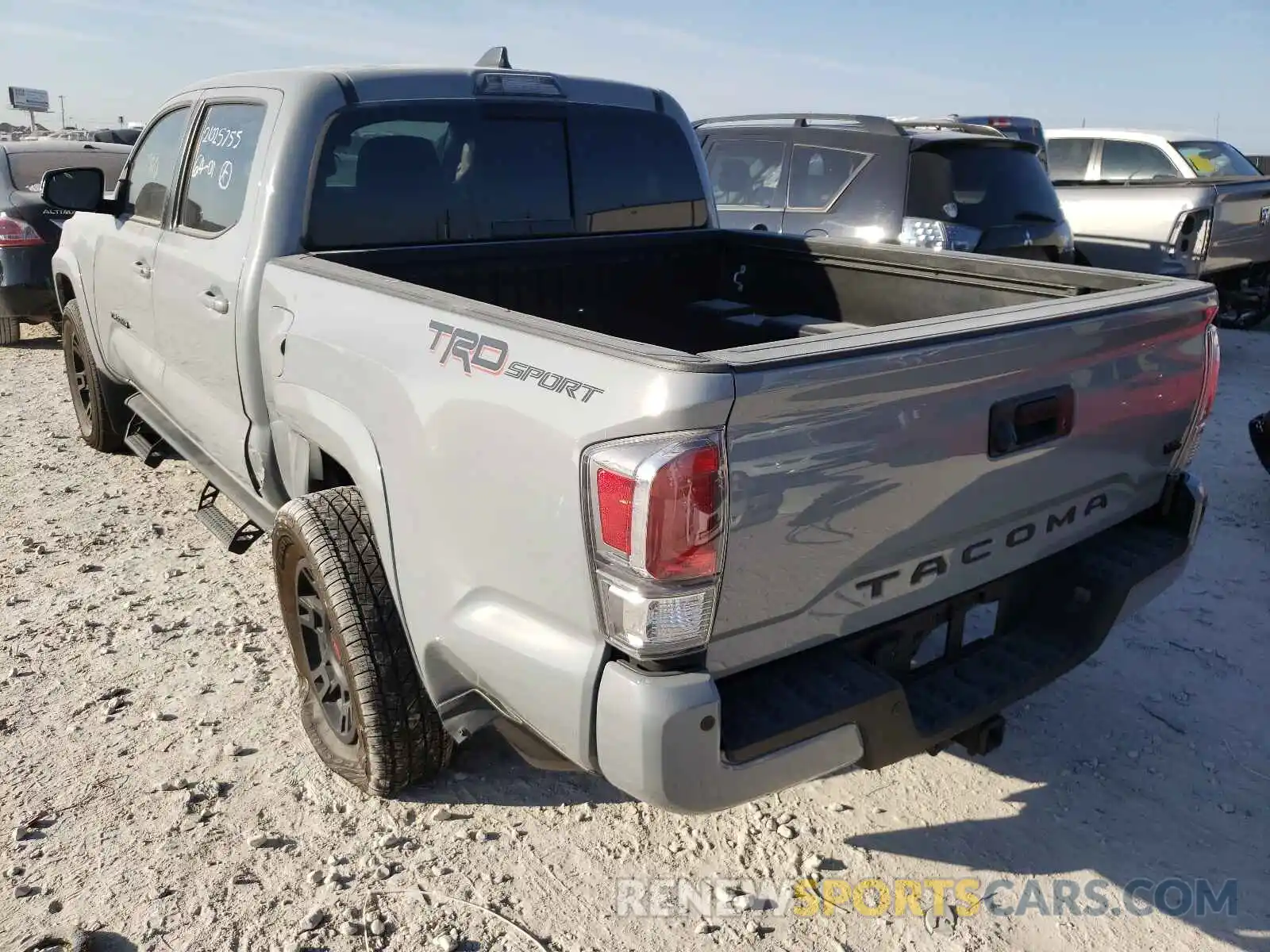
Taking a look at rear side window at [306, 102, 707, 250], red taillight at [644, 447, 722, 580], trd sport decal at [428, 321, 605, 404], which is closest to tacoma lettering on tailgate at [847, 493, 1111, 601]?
red taillight at [644, 447, 722, 580]

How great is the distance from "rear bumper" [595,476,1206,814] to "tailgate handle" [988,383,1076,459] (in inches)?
16.4

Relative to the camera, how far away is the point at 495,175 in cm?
360

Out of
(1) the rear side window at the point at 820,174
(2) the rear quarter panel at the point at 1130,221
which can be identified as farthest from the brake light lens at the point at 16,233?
(2) the rear quarter panel at the point at 1130,221

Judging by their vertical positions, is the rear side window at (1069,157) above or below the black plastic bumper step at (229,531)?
above

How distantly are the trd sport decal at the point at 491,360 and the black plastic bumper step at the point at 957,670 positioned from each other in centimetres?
69

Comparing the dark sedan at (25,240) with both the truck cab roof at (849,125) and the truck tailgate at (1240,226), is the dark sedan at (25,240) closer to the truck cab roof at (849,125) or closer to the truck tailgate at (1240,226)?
the truck cab roof at (849,125)

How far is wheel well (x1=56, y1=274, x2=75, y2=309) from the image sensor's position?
5.45 metres

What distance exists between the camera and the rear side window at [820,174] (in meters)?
6.76

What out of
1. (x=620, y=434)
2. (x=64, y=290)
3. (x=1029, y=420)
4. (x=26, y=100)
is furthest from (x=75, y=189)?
(x=26, y=100)

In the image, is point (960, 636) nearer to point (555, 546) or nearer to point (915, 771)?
point (915, 771)

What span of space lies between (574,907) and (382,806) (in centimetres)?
68

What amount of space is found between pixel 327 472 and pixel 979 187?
17.1 ft

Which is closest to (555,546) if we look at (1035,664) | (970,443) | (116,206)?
(970,443)

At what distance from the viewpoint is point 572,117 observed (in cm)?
374
